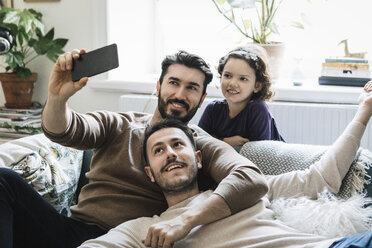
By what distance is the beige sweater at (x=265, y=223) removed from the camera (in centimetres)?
144

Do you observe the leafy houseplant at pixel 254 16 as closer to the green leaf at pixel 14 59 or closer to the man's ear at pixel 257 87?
the man's ear at pixel 257 87

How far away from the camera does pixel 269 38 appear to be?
116 inches

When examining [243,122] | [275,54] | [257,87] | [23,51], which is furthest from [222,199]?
[23,51]

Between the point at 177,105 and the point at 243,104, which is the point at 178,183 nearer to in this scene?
the point at 177,105

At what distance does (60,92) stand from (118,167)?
388 millimetres

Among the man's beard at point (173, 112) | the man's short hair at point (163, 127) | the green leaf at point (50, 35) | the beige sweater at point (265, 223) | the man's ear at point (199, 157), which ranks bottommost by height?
Answer: the beige sweater at point (265, 223)

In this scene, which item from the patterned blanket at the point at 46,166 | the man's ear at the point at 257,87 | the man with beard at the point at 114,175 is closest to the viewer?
the man with beard at the point at 114,175

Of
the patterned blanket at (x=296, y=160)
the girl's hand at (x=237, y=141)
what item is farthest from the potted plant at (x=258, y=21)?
the patterned blanket at (x=296, y=160)

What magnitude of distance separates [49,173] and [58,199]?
0.38 ft

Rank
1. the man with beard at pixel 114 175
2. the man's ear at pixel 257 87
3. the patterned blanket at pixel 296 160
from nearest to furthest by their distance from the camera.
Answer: the man with beard at pixel 114 175 < the patterned blanket at pixel 296 160 < the man's ear at pixel 257 87

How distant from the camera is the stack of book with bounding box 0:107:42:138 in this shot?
2.91 meters

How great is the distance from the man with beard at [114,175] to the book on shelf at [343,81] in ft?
3.18

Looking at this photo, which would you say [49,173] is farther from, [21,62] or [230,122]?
[21,62]

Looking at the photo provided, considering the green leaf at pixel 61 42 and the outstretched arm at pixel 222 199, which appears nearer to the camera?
the outstretched arm at pixel 222 199
